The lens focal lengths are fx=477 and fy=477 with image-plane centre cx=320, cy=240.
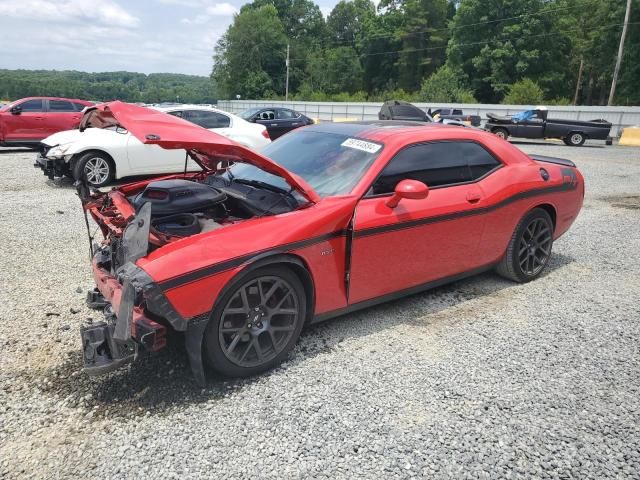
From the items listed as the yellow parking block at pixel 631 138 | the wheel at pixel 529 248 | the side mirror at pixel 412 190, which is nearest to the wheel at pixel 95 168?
the side mirror at pixel 412 190

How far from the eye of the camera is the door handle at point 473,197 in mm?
3907

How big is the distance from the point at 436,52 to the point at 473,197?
69.1 meters

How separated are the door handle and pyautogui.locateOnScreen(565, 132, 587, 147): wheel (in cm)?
1849

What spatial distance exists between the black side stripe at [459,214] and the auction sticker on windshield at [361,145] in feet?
2.00

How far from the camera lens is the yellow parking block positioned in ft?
69.9

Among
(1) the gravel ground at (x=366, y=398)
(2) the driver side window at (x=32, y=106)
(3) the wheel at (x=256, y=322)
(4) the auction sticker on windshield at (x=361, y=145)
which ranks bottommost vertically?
(1) the gravel ground at (x=366, y=398)

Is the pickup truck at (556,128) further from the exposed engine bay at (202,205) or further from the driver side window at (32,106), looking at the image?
the exposed engine bay at (202,205)

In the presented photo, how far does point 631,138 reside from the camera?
21.6 m

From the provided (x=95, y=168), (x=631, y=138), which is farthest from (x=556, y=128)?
(x=95, y=168)

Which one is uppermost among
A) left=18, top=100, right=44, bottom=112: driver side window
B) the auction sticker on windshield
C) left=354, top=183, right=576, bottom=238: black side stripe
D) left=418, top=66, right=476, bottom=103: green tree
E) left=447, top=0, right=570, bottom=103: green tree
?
left=447, top=0, right=570, bottom=103: green tree

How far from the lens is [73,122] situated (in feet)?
44.3

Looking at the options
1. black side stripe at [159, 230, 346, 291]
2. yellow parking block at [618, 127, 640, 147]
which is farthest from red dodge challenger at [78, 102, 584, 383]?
yellow parking block at [618, 127, 640, 147]

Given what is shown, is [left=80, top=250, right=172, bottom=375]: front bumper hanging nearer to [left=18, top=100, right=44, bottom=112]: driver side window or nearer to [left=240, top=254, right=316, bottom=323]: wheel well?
[left=240, top=254, right=316, bottom=323]: wheel well

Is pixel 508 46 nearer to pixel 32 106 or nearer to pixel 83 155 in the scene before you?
pixel 32 106
